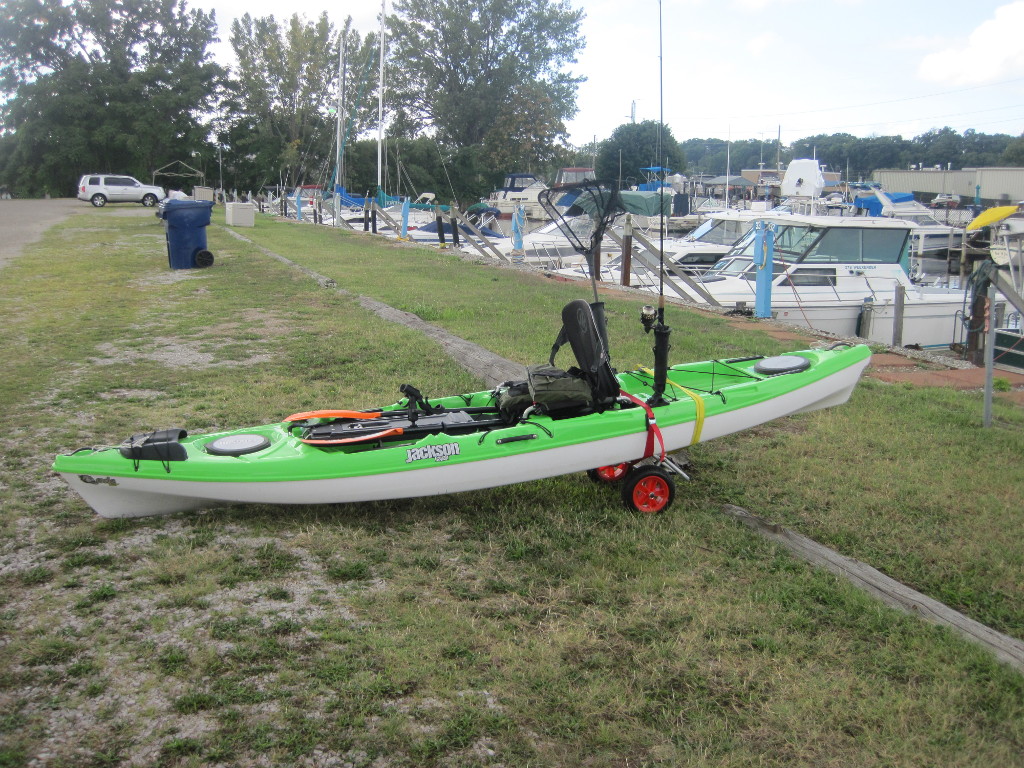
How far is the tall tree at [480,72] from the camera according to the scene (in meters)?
60.6

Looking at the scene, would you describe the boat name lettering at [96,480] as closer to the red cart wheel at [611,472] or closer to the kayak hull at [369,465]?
the kayak hull at [369,465]

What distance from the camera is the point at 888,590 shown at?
3920 mm

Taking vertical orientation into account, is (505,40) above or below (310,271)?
above

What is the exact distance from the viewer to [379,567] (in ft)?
13.9

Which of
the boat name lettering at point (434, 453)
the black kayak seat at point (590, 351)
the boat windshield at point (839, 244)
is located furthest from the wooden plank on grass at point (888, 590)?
the boat windshield at point (839, 244)

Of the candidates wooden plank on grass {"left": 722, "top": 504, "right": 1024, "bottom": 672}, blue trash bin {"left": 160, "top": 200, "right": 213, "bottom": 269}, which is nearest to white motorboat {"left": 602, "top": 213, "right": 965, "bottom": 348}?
wooden plank on grass {"left": 722, "top": 504, "right": 1024, "bottom": 672}

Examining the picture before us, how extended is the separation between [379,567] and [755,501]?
2.35 metres

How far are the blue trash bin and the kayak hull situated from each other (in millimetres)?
12609

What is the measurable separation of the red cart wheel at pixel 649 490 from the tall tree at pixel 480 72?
58.0 meters

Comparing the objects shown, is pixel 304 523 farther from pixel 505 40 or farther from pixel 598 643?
pixel 505 40

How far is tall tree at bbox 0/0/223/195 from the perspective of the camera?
5134 cm

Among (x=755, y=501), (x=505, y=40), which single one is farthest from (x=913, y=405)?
(x=505, y=40)

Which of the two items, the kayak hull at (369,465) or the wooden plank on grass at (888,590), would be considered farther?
the kayak hull at (369,465)

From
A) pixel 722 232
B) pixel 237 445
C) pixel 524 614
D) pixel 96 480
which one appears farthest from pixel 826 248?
pixel 96 480
